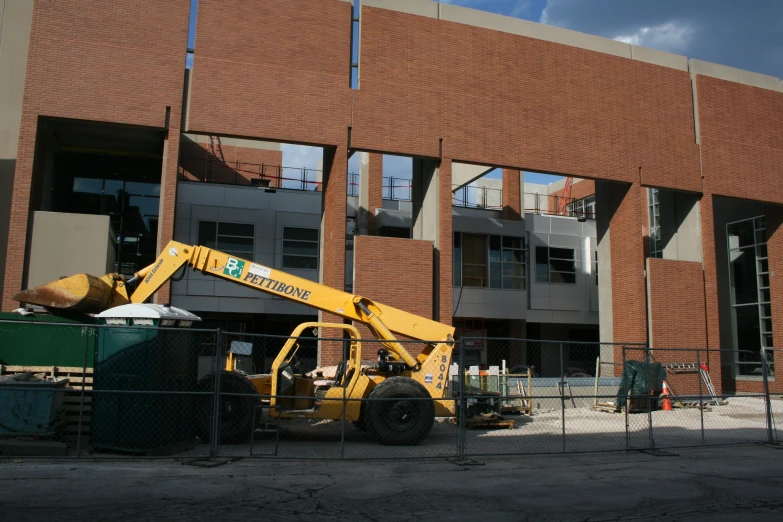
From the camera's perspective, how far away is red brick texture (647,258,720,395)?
2197cm

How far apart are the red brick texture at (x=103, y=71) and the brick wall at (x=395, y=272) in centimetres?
534

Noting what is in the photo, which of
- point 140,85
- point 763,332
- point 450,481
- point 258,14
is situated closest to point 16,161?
point 140,85

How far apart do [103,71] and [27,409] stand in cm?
1059

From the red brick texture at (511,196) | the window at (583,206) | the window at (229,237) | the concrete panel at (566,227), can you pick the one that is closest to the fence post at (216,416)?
the window at (229,237)

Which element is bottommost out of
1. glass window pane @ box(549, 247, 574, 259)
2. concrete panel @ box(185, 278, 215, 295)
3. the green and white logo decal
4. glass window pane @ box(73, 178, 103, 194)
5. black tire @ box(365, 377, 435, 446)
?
black tire @ box(365, 377, 435, 446)

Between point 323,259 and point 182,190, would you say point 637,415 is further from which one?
point 182,190

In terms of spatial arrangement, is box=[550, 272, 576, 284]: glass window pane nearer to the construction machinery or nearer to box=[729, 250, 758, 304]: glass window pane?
box=[729, 250, 758, 304]: glass window pane

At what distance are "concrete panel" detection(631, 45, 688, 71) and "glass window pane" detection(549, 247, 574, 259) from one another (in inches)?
443

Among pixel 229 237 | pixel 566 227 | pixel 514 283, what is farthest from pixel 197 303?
pixel 566 227

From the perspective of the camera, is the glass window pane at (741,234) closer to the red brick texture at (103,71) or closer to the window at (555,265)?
the window at (555,265)

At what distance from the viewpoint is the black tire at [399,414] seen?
473 inches

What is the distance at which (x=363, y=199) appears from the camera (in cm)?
2972

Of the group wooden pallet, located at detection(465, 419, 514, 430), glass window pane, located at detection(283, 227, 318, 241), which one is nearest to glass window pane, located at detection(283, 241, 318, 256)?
glass window pane, located at detection(283, 227, 318, 241)

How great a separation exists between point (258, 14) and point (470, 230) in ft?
48.5
